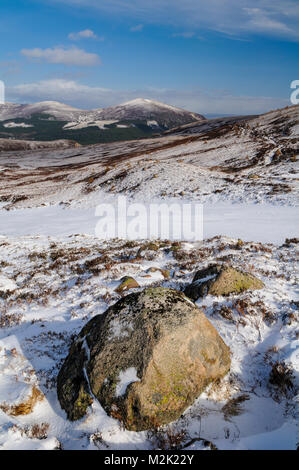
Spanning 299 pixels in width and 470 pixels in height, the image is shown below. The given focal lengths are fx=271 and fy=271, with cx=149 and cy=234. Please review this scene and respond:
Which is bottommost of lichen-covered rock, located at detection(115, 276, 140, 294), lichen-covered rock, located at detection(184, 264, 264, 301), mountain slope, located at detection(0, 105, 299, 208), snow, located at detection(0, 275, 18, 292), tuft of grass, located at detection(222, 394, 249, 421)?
snow, located at detection(0, 275, 18, 292)

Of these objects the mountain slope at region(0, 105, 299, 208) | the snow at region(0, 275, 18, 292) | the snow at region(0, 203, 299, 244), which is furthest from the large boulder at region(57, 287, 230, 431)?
the mountain slope at region(0, 105, 299, 208)

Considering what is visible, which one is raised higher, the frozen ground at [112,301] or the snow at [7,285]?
the frozen ground at [112,301]

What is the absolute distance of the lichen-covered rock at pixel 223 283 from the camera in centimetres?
888

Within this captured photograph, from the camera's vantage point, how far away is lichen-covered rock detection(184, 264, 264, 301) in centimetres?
888

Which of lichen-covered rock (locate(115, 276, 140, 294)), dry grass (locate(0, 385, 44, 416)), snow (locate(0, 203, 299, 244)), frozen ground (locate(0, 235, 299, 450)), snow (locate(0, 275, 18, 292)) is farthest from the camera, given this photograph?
snow (locate(0, 203, 299, 244))

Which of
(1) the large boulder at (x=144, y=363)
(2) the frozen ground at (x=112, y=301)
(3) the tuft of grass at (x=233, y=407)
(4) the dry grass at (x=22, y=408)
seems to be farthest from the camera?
(4) the dry grass at (x=22, y=408)

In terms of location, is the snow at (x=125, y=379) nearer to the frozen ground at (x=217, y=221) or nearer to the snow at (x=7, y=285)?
the snow at (x=7, y=285)

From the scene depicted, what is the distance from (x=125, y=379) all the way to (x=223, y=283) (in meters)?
4.94

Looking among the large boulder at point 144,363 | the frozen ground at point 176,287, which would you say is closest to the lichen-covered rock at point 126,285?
the frozen ground at point 176,287

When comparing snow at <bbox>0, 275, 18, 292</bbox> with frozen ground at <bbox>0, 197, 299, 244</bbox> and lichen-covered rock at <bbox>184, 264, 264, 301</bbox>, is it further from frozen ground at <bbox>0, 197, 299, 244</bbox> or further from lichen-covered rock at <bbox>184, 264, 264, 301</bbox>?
frozen ground at <bbox>0, 197, 299, 244</bbox>

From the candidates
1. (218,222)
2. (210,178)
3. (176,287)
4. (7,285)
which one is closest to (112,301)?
(176,287)

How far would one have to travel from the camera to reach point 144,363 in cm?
512

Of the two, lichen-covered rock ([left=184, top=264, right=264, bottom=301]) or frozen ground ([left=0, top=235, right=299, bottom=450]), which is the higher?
lichen-covered rock ([left=184, top=264, right=264, bottom=301])

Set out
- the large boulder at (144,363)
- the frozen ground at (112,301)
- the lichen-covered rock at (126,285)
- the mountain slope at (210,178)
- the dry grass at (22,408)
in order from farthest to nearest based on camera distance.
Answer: the mountain slope at (210,178)
the lichen-covered rock at (126,285)
the dry grass at (22,408)
the large boulder at (144,363)
the frozen ground at (112,301)
